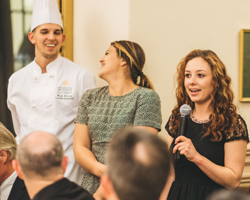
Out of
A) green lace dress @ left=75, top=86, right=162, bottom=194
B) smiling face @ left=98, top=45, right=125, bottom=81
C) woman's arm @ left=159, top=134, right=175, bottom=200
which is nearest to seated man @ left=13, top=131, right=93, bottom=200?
woman's arm @ left=159, top=134, right=175, bottom=200

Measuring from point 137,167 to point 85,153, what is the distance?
4.29 ft

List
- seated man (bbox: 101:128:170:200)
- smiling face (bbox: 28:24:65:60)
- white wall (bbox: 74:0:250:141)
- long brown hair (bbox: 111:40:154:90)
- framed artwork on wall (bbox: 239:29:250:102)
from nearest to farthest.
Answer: seated man (bbox: 101:128:170:200)
long brown hair (bbox: 111:40:154:90)
white wall (bbox: 74:0:250:141)
smiling face (bbox: 28:24:65:60)
framed artwork on wall (bbox: 239:29:250:102)

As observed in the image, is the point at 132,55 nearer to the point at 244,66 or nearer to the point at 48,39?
the point at 48,39

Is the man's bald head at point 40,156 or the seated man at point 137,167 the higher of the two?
the seated man at point 137,167

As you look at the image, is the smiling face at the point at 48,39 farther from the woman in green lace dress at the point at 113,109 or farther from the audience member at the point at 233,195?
the audience member at the point at 233,195

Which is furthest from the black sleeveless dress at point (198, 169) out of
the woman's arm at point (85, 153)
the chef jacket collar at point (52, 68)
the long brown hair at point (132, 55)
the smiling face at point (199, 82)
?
the chef jacket collar at point (52, 68)

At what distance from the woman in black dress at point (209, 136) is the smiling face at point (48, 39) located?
1.17 m

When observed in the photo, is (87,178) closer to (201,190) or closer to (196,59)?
(201,190)

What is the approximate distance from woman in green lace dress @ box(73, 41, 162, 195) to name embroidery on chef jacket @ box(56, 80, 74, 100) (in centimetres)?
34

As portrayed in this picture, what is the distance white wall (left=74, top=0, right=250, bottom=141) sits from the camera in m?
2.69

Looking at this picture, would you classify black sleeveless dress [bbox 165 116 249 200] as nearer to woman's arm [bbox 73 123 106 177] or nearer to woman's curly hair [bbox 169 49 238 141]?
woman's curly hair [bbox 169 49 238 141]

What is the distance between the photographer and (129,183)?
0.97 m

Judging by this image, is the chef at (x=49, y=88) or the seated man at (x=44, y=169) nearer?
the seated man at (x=44, y=169)

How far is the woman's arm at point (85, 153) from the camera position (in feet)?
7.11
